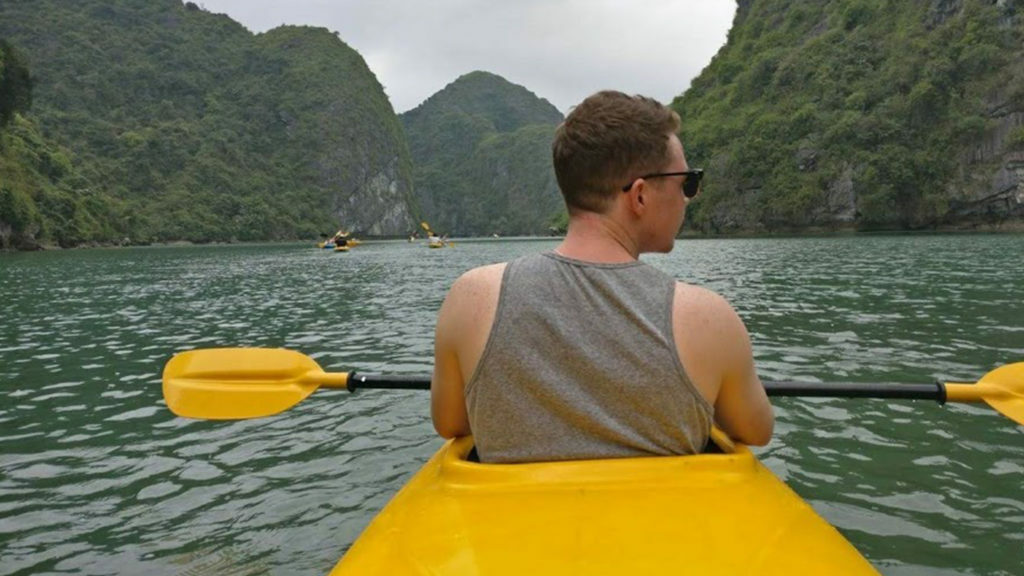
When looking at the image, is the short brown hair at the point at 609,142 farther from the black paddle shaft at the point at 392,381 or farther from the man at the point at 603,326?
the black paddle shaft at the point at 392,381

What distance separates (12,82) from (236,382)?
72951 millimetres

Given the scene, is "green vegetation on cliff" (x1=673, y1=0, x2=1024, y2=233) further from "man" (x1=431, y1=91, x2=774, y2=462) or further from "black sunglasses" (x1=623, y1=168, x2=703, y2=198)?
"man" (x1=431, y1=91, x2=774, y2=462)

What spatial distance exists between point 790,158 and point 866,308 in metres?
78.1

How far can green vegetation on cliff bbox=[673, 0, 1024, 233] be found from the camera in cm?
6688

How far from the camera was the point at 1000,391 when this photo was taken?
3746 millimetres

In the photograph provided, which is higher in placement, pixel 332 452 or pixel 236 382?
pixel 236 382

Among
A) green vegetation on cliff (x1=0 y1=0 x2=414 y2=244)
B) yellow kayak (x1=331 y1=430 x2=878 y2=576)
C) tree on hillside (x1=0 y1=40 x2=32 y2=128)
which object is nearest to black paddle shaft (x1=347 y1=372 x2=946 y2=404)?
yellow kayak (x1=331 y1=430 x2=878 y2=576)

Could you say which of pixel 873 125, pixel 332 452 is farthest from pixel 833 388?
pixel 873 125

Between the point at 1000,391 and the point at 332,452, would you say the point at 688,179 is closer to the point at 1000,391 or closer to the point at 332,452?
the point at 1000,391

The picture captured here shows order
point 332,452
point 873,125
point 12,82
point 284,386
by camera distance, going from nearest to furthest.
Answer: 1. point 284,386
2. point 332,452
3. point 12,82
4. point 873,125

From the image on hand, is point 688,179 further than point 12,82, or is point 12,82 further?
point 12,82

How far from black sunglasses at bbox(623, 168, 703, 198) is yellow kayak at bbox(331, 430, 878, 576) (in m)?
0.83

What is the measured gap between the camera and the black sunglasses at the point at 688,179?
6.63 ft

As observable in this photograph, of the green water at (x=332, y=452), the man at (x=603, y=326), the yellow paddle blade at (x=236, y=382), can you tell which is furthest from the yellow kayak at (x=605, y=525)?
the yellow paddle blade at (x=236, y=382)
